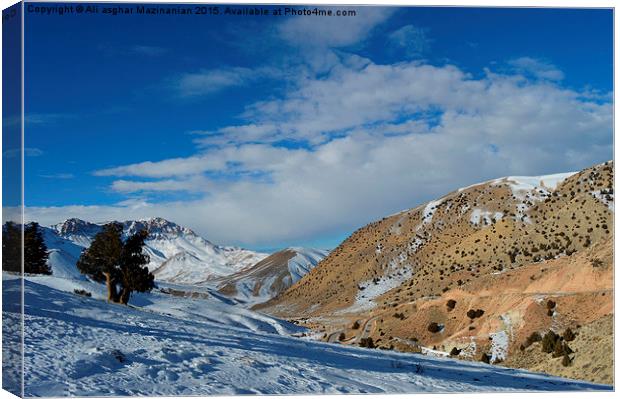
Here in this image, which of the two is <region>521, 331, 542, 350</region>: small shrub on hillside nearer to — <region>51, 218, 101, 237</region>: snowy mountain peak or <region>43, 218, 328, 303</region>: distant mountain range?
<region>43, 218, 328, 303</region>: distant mountain range

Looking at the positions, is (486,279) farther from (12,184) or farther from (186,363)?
→ (12,184)

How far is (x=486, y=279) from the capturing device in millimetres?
31859

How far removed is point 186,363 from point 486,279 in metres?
25.2

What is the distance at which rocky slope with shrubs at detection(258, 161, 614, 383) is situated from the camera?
18203 millimetres

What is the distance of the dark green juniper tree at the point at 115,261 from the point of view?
760 inches

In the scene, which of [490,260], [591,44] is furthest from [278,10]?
[490,260]

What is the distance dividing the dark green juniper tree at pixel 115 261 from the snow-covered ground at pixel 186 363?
5.74 meters

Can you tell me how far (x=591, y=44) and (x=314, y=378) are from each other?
344 inches

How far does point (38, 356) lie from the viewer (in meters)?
9.04

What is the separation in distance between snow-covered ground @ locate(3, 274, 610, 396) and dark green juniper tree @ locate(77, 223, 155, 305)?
5.74 m

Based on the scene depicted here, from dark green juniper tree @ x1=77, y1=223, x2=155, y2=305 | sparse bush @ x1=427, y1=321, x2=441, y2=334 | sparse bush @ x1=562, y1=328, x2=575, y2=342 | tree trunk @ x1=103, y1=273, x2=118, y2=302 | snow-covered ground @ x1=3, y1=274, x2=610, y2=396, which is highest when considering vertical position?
dark green juniper tree @ x1=77, y1=223, x2=155, y2=305

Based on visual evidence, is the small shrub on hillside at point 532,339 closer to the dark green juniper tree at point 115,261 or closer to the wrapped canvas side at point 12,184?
the dark green juniper tree at point 115,261

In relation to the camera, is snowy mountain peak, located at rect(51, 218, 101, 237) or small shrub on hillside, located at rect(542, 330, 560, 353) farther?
snowy mountain peak, located at rect(51, 218, 101, 237)

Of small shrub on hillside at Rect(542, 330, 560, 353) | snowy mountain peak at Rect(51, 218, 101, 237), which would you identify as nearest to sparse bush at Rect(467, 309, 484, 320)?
small shrub on hillside at Rect(542, 330, 560, 353)
